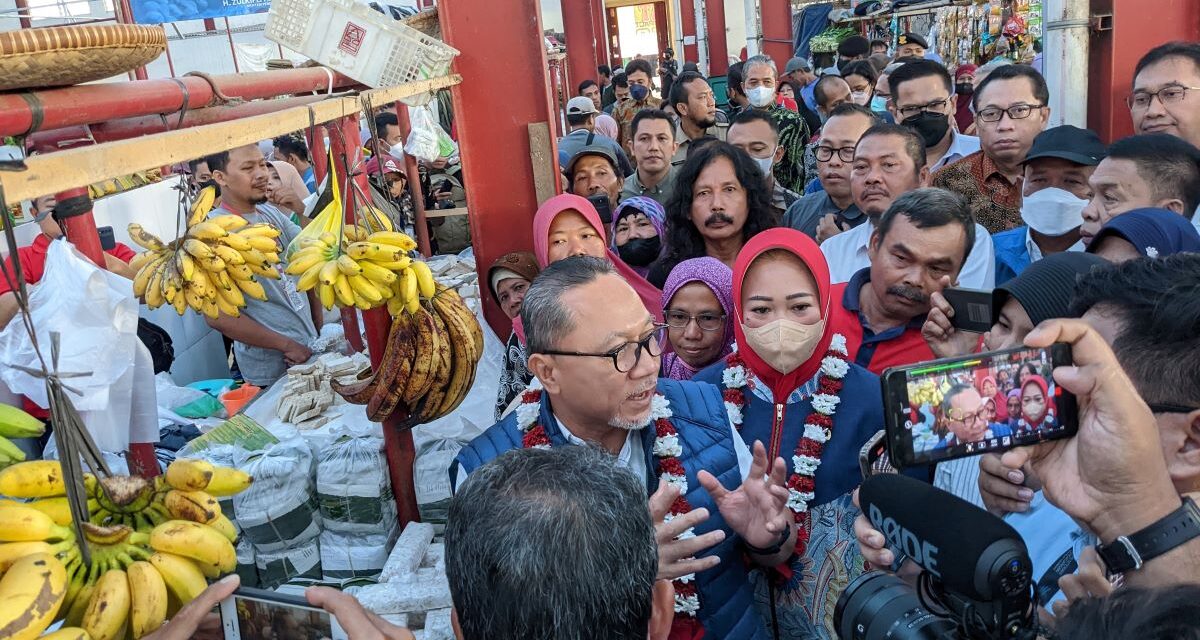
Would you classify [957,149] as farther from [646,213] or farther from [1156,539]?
[1156,539]

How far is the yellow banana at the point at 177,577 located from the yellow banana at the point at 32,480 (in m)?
0.20

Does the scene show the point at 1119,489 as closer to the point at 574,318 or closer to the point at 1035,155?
the point at 574,318

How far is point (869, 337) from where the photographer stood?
2.81 meters

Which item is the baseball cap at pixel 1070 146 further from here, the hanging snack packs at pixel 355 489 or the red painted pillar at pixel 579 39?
the red painted pillar at pixel 579 39

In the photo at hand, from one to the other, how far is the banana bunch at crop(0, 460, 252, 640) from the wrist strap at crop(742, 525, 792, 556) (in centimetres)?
115

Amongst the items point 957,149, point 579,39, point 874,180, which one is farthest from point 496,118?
point 579,39

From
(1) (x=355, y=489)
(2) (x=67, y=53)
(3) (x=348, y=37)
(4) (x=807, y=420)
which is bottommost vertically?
(1) (x=355, y=489)

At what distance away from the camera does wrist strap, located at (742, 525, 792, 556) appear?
6.60ft

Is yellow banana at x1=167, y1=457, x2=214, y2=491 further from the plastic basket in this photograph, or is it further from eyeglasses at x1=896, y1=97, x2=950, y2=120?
eyeglasses at x1=896, y1=97, x2=950, y2=120

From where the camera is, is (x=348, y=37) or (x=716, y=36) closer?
(x=348, y=37)

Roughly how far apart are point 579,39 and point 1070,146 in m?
13.6

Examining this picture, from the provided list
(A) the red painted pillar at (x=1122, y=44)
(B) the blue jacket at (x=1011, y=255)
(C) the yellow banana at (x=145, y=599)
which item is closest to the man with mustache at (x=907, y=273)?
(B) the blue jacket at (x=1011, y=255)

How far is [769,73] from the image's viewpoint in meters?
7.32

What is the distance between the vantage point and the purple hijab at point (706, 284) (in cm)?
284
